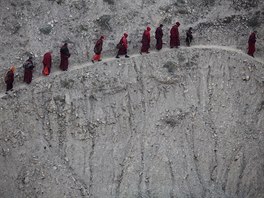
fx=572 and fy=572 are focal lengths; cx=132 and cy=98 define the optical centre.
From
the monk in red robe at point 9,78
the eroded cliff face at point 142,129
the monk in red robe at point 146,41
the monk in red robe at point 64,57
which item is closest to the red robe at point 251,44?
the eroded cliff face at point 142,129

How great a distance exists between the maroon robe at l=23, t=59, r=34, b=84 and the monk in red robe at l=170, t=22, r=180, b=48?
5.93 metres

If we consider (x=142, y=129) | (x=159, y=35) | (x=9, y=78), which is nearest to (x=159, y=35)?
(x=159, y=35)

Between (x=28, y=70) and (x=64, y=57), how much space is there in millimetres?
1555

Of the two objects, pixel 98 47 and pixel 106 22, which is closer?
pixel 98 47

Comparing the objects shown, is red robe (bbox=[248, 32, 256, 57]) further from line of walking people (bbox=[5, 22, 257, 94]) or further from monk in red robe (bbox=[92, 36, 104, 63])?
monk in red robe (bbox=[92, 36, 104, 63])

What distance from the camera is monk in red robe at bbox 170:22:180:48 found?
23703mm

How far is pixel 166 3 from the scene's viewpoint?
25.0m

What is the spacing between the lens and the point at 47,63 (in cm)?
2239

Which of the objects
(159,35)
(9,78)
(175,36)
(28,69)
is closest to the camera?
(9,78)

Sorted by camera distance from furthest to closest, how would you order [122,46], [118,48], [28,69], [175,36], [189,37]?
[189,37] < [175,36] < [118,48] < [122,46] < [28,69]

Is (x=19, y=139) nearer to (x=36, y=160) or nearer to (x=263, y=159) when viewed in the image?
(x=36, y=160)

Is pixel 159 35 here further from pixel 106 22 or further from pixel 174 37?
→ pixel 106 22

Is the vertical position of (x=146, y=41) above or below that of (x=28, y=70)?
above

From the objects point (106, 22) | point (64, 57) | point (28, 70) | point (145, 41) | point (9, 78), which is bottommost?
point (9, 78)
